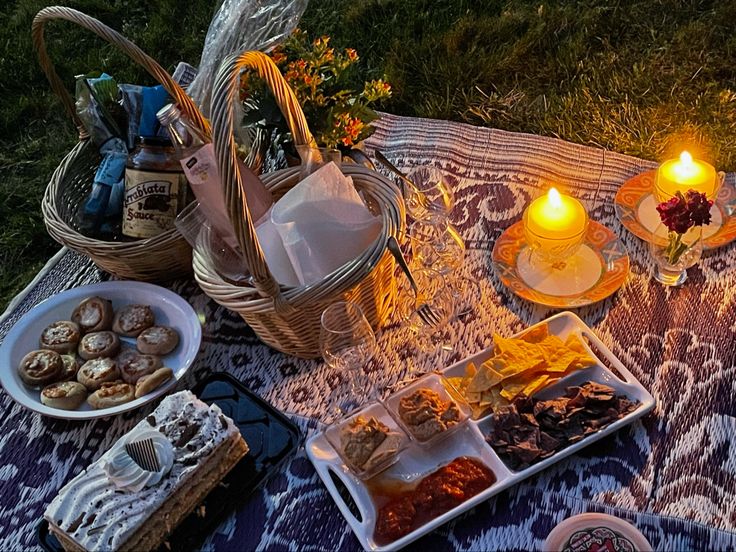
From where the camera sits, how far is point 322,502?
1337mm

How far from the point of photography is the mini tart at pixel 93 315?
1.58 metres

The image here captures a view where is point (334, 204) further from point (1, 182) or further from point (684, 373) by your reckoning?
point (1, 182)

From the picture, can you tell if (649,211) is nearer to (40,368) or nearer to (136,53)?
(136,53)

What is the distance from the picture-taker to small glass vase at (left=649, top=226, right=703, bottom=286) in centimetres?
156

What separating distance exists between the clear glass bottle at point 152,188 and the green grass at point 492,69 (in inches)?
28.2

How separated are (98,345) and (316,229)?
50 centimetres

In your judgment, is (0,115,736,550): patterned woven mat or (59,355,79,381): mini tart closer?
(0,115,736,550): patterned woven mat

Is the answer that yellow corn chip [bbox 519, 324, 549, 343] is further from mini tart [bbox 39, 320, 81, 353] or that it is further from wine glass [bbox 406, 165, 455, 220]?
mini tart [bbox 39, 320, 81, 353]

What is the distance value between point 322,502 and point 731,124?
166 cm

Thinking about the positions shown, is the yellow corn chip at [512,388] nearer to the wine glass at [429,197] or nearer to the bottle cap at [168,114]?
the wine glass at [429,197]

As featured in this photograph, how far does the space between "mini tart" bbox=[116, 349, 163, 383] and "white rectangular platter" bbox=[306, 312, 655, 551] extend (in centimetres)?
35

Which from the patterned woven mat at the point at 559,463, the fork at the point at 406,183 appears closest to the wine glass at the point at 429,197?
the fork at the point at 406,183

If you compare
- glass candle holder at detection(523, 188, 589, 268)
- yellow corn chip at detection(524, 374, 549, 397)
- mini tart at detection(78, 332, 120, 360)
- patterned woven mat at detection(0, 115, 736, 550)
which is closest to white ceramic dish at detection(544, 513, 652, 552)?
patterned woven mat at detection(0, 115, 736, 550)

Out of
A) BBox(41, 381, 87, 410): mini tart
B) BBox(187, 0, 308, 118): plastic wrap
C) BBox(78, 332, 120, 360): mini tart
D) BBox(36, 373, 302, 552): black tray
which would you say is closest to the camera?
BBox(36, 373, 302, 552): black tray
